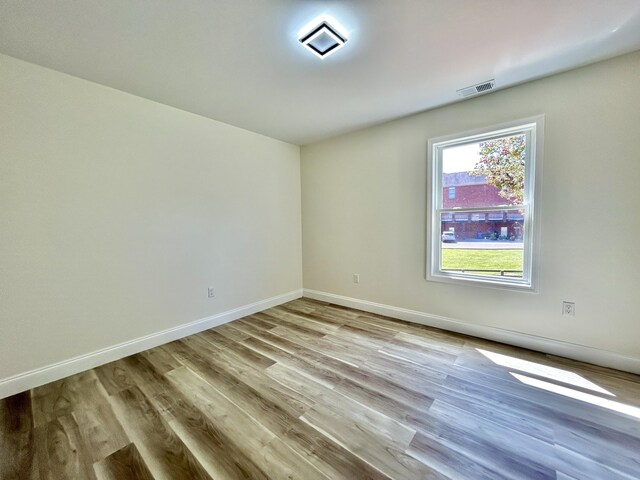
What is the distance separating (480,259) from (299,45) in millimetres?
2616

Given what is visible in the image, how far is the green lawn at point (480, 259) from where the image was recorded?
2.47 m

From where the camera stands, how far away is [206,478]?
3.97 ft

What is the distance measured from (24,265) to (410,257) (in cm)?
358

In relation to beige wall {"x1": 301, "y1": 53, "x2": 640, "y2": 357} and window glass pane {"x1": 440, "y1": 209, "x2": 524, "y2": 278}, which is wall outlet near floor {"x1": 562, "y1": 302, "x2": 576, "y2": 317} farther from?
window glass pane {"x1": 440, "y1": 209, "x2": 524, "y2": 278}

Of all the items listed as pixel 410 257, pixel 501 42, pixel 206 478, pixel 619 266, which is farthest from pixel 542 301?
pixel 206 478

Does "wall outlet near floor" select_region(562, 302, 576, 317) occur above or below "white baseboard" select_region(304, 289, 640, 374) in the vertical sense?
above

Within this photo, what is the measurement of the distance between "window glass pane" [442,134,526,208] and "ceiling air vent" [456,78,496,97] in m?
0.49

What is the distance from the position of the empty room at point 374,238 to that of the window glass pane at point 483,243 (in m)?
0.02

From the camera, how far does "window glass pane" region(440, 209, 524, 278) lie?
96.4 inches

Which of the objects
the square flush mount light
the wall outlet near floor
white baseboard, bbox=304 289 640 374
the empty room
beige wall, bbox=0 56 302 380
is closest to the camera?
Result: the empty room

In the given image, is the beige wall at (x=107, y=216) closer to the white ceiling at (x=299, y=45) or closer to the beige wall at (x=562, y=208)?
the white ceiling at (x=299, y=45)

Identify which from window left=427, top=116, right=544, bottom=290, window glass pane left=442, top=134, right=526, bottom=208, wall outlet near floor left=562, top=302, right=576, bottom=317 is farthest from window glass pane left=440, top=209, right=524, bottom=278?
wall outlet near floor left=562, top=302, right=576, bottom=317

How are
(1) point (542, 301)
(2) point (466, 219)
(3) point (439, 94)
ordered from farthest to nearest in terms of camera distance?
(2) point (466, 219), (3) point (439, 94), (1) point (542, 301)

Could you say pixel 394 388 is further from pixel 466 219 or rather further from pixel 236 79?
pixel 236 79
